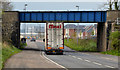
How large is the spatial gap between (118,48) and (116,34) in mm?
2408

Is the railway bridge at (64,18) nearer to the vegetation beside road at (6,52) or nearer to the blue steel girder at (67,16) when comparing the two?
the blue steel girder at (67,16)

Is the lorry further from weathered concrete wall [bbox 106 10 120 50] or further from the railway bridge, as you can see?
weathered concrete wall [bbox 106 10 120 50]

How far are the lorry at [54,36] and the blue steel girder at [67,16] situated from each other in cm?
1302

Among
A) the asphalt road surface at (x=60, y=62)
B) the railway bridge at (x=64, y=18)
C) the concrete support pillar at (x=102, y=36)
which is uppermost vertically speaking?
the railway bridge at (x=64, y=18)

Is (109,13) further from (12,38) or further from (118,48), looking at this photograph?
(12,38)

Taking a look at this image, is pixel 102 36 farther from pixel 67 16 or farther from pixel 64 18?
pixel 64 18

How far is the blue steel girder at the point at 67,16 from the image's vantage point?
4697cm

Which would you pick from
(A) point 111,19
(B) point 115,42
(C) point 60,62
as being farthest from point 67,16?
(C) point 60,62

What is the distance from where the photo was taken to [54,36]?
34562mm

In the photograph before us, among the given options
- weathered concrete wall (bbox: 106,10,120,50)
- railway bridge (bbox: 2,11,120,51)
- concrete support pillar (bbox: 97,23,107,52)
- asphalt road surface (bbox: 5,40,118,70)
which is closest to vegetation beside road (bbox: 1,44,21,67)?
asphalt road surface (bbox: 5,40,118,70)

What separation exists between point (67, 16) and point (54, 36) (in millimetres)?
13477

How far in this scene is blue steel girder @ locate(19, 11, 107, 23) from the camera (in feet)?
154

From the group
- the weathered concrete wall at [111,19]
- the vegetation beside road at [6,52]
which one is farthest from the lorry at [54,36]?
the weathered concrete wall at [111,19]

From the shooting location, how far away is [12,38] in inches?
1896
